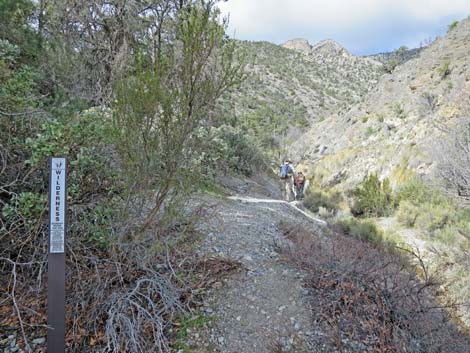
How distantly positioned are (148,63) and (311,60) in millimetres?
55583

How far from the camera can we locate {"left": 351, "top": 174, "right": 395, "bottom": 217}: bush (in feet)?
41.0

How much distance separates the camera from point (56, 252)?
→ 2797mm

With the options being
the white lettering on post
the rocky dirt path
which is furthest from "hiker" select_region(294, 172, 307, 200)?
the white lettering on post

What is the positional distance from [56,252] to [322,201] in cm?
1322

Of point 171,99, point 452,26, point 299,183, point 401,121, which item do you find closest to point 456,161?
point 299,183

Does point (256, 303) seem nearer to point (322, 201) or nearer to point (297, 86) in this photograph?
point (322, 201)

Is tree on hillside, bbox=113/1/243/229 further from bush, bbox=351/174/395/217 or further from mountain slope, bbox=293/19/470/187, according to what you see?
mountain slope, bbox=293/19/470/187

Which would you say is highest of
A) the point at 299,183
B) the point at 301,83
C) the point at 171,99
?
the point at 301,83

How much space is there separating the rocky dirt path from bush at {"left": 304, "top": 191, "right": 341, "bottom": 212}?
9.28 metres

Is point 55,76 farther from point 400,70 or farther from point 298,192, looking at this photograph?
point 400,70

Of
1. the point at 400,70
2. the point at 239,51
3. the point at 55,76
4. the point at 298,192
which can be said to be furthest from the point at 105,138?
the point at 400,70

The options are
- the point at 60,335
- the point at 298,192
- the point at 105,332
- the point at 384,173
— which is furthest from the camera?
the point at 384,173

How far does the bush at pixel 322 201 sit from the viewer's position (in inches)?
563

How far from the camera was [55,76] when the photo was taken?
7.41 metres
